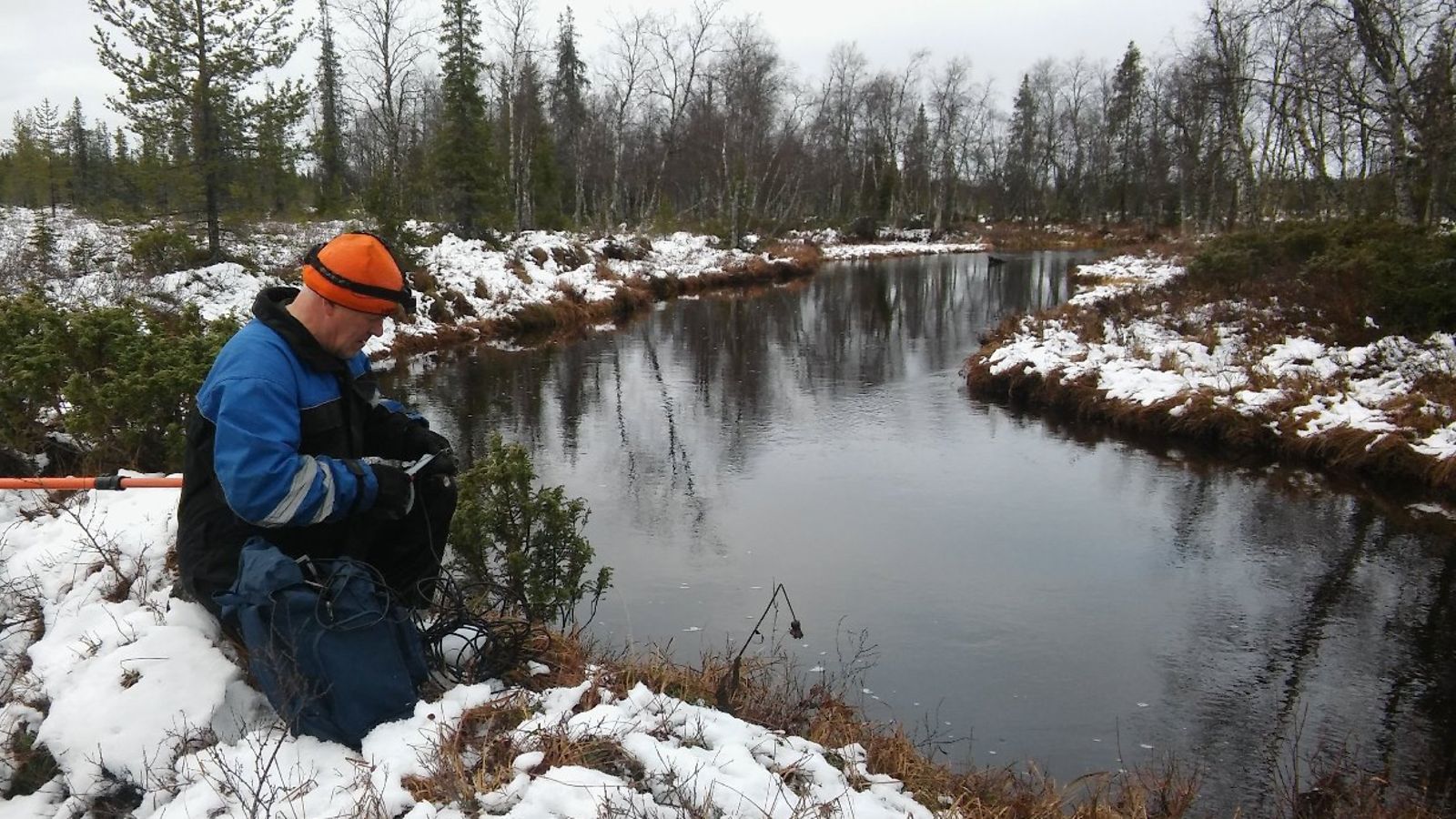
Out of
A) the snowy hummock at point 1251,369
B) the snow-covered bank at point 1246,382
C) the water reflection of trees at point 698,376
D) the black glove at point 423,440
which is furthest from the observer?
the water reflection of trees at point 698,376

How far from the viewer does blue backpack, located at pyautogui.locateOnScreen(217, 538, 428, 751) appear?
281cm

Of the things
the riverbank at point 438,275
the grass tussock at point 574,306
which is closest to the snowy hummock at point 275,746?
the riverbank at point 438,275


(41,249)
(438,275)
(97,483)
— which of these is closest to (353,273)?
(97,483)

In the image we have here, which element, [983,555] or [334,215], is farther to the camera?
[334,215]

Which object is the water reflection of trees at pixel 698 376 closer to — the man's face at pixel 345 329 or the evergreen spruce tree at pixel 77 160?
the man's face at pixel 345 329

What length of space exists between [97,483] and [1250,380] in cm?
1245

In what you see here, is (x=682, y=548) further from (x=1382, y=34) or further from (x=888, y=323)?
(x=888, y=323)

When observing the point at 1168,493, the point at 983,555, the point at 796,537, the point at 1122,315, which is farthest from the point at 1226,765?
the point at 1122,315

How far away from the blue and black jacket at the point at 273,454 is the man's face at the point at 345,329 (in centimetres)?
5

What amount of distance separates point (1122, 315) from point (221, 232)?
17732mm

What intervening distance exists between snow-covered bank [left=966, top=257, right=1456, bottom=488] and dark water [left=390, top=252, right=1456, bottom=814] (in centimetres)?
90

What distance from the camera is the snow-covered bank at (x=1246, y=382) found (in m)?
9.58

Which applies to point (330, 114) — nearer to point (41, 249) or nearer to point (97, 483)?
point (41, 249)

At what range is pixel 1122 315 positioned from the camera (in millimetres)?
15922
